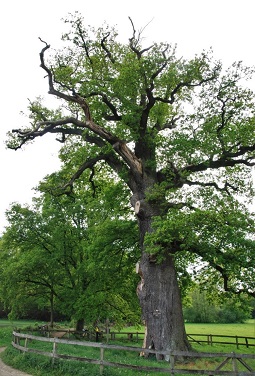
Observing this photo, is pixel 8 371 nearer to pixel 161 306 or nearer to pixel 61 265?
pixel 161 306

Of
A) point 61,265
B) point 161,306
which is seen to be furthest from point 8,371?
point 61,265

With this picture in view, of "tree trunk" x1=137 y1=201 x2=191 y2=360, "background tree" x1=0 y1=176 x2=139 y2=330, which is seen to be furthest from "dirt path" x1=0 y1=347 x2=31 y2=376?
"background tree" x1=0 y1=176 x2=139 y2=330

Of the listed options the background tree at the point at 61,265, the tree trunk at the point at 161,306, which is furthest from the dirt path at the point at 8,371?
the background tree at the point at 61,265

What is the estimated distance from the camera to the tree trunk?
13.3 m

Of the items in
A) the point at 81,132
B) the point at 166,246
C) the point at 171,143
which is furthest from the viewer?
the point at 81,132

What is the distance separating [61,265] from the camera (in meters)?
26.4

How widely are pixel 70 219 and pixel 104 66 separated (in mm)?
12364

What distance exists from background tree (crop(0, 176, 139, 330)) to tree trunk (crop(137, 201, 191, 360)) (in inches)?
299

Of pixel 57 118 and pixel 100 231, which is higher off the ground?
pixel 57 118

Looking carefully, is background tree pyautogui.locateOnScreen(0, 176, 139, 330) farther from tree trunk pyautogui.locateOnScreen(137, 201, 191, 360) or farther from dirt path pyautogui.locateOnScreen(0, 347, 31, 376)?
dirt path pyautogui.locateOnScreen(0, 347, 31, 376)

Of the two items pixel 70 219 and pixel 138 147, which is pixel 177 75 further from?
pixel 70 219

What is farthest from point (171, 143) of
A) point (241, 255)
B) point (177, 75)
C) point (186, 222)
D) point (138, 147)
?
point (241, 255)

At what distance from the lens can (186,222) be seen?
496 inches

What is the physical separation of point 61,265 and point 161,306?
46.6 feet
